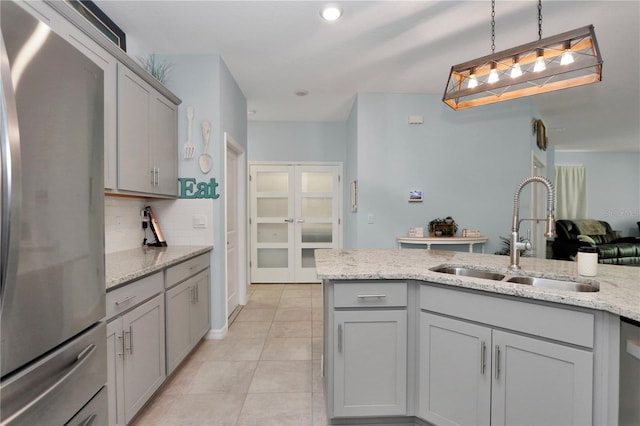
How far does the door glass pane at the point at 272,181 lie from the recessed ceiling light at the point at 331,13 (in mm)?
2952

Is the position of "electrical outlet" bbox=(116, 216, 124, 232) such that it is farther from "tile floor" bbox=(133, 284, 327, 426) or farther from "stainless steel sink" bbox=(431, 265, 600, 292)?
"stainless steel sink" bbox=(431, 265, 600, 292)

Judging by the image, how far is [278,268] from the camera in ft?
16.6

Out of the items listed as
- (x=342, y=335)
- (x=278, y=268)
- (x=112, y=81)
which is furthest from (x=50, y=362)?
(x=278, y=268)

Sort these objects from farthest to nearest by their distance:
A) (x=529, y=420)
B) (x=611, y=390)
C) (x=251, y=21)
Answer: (x=251, y=21) < (x=529, y=420) < (x=611, y=390)

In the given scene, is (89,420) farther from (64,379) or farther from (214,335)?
(214,335)

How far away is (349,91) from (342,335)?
3113mm

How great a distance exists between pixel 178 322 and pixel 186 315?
0.13m

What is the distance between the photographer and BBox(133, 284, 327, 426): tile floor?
1.82 metres

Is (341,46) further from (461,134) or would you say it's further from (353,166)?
(461,134)

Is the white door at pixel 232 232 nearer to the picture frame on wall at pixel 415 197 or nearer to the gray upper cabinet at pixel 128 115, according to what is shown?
the gray upper cabinet at pixel 128 115

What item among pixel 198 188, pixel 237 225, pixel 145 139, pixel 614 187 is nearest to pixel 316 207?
pixel 237 225

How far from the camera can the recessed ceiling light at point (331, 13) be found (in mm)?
2146

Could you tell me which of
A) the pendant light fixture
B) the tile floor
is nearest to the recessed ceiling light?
the pendant light fixture

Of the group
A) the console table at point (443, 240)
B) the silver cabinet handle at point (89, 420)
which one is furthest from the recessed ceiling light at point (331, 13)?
the silver cabinet handle at point (89, 420)
